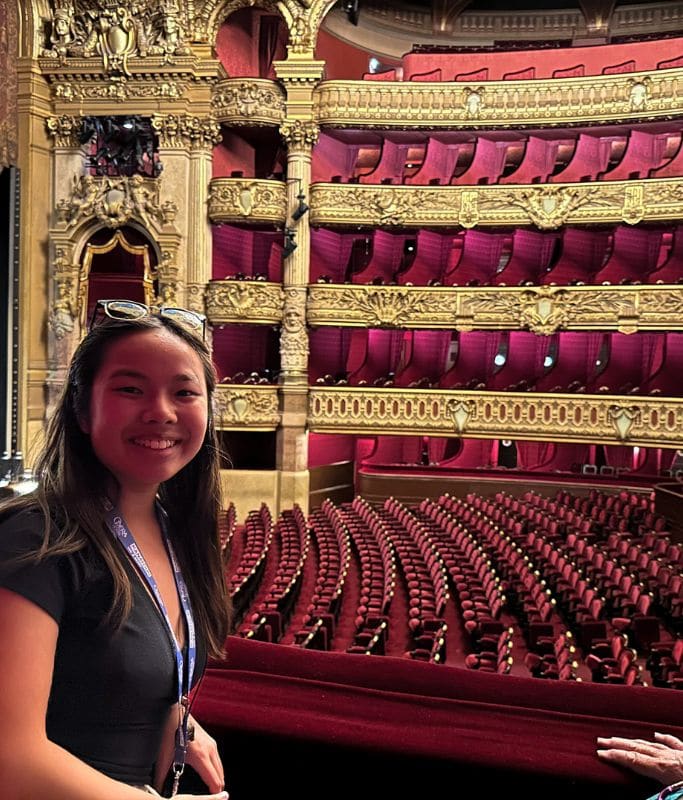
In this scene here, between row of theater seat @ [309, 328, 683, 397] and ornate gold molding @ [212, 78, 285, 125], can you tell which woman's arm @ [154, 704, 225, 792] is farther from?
ornate gold molding @ [212, 78, 285, 125]

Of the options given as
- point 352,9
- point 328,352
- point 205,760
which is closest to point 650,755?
point 205,760

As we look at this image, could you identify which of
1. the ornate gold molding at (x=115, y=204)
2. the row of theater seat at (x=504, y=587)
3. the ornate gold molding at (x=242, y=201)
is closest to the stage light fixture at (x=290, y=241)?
the ornate gold molding at (x=242, y=201)

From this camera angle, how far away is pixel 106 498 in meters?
0.59

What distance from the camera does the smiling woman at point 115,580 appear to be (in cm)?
47

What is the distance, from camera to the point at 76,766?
477mm

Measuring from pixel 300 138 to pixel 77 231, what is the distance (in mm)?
2201

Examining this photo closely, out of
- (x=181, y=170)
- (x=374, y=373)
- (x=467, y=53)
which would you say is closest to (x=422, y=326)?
(x=374, y=373)

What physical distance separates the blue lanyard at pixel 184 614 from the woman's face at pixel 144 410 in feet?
0.13

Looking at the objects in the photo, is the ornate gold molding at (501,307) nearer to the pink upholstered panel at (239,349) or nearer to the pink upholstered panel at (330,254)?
the pink upholstered panel at (330,254)

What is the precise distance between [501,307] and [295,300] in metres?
1.88

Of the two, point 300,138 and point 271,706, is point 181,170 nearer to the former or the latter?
point 300,138

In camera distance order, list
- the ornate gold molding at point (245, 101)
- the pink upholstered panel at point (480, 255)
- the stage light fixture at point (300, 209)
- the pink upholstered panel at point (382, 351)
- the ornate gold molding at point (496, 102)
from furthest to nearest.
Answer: the pink upholstered panel at point (382, 351)
the pink upholstered panel at point (480, 255)
the ornate gold molding at point (245, 101)
the stage light fixture at point (300, 209)
the ornate gold molding at point (496, 102)

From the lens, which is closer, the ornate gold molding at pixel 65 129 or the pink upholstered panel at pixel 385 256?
the ornate gold molding at pixel 65 129

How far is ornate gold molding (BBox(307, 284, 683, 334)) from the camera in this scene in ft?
23.1
